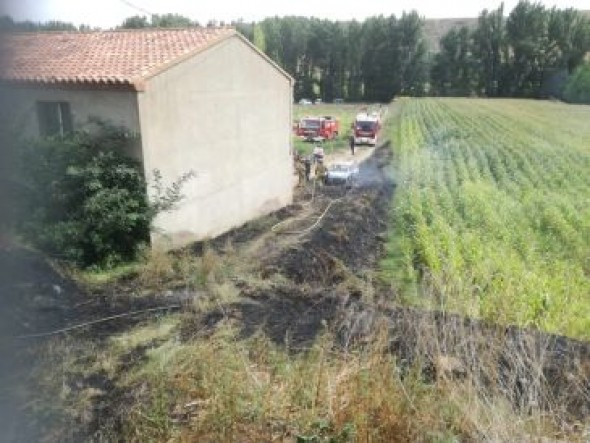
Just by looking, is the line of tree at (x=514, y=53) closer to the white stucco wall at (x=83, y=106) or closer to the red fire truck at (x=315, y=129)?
the red fire truck at (x=315, y=129)

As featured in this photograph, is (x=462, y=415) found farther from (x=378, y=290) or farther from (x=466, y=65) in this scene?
(x=466, y=65)

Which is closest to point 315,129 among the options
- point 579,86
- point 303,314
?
point 303,314

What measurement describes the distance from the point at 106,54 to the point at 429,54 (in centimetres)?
5997

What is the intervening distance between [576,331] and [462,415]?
14.7ft

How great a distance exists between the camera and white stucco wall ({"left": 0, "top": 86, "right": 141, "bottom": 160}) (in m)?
11.4

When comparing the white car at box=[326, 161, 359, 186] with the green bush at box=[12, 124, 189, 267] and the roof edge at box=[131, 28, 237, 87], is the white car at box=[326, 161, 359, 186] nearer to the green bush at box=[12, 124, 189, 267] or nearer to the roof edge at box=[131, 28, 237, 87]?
the roof edge at box=[131, 28, 237, 87]

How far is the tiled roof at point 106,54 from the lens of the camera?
11719 millimetres

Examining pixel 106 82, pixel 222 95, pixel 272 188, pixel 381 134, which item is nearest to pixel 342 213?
pixel 272 188

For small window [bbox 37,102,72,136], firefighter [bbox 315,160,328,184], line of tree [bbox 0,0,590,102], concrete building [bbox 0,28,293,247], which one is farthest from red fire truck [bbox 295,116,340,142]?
line of tree [bbox 0,0,590,102]

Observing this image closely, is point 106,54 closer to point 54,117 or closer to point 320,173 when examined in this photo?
point 54,117

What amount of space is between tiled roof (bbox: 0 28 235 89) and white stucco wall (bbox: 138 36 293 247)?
41 centimetres

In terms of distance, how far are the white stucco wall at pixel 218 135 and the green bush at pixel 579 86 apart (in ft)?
166

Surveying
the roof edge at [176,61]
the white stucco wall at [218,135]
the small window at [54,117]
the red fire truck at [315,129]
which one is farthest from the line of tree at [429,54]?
the small window at [54,117]

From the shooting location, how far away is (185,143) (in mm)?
12883
